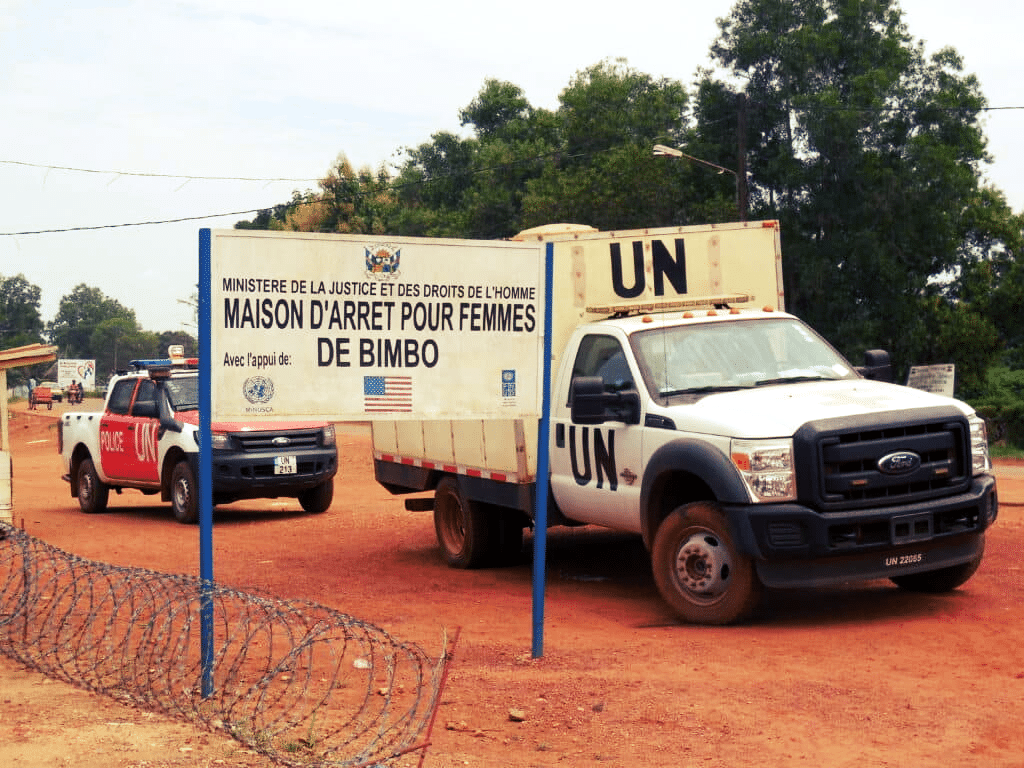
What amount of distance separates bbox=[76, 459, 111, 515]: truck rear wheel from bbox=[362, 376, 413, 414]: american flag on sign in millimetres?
13052

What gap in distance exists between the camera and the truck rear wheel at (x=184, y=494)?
18047 millimetres

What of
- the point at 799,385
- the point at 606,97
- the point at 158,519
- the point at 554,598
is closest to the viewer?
the point at 799,385

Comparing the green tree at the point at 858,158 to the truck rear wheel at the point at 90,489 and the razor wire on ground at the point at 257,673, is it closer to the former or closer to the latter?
the truck rear wheel at the point at 90,489

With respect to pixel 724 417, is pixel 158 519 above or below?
below

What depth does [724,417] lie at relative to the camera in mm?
9570

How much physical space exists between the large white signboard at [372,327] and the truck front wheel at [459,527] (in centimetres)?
399

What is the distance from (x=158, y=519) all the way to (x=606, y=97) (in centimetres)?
4095

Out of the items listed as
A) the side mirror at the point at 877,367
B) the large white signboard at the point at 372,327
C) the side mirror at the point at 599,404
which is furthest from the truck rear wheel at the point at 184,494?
the large white signboard at the point at 372,327

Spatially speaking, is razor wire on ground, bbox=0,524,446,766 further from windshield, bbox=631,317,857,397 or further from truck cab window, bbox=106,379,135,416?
truck cab window, bbox=106,379,135,416

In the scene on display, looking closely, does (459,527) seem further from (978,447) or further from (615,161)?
(615,161)

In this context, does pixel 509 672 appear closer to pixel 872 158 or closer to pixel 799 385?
→ pixel 799 385

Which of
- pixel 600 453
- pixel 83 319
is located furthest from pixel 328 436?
pixel 83 319

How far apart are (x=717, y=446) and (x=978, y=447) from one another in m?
1.94

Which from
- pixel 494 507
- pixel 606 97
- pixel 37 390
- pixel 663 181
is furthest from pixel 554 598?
pixel 37 390
